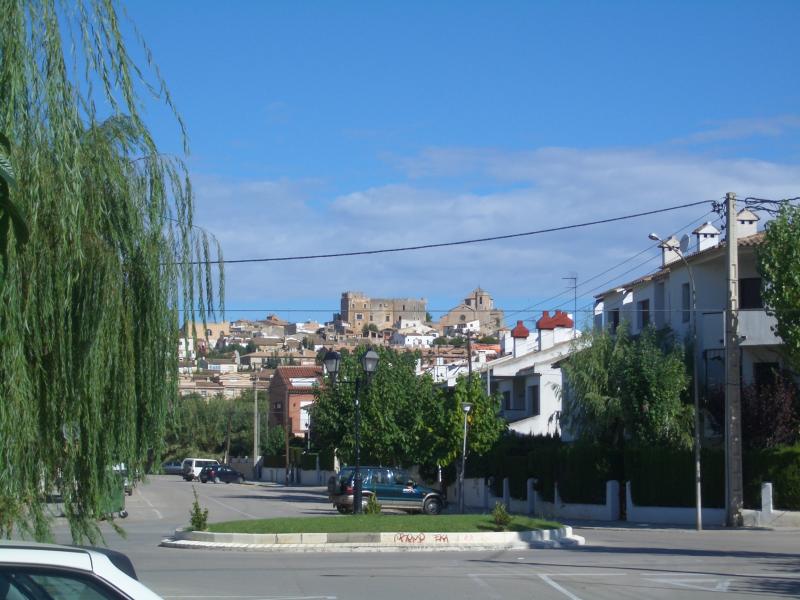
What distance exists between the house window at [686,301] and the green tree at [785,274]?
336 inches

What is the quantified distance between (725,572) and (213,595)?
9.33 m

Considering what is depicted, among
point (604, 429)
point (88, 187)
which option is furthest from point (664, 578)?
point (604, 429)

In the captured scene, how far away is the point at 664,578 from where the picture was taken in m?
17.9

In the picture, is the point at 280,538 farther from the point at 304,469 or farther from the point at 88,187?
the point at 304,469

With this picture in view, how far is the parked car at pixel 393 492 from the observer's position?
3931 cm

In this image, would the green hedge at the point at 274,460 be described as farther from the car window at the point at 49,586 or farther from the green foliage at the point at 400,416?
the car window at the point at 49,586

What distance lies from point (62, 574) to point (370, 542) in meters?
20.2

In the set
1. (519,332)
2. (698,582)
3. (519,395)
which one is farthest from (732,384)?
(519,332)

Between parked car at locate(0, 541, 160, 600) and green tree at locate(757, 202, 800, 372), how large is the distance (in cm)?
2834

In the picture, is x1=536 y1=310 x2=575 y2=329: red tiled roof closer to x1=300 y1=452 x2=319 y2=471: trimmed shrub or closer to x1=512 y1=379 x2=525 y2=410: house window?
x1=512 y1=379 x2=525 y2=410: house window

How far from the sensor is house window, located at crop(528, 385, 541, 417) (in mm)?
56375

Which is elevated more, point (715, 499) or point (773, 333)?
point (773, 333)

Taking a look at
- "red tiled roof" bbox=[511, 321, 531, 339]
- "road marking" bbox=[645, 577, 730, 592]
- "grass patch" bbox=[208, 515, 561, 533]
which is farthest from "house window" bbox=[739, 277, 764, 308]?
"red tiled roof" bbox=[511, 321, 531, 339]

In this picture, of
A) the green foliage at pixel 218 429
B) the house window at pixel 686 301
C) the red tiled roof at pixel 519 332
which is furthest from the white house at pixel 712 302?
the green foliage at pixel 218 429
